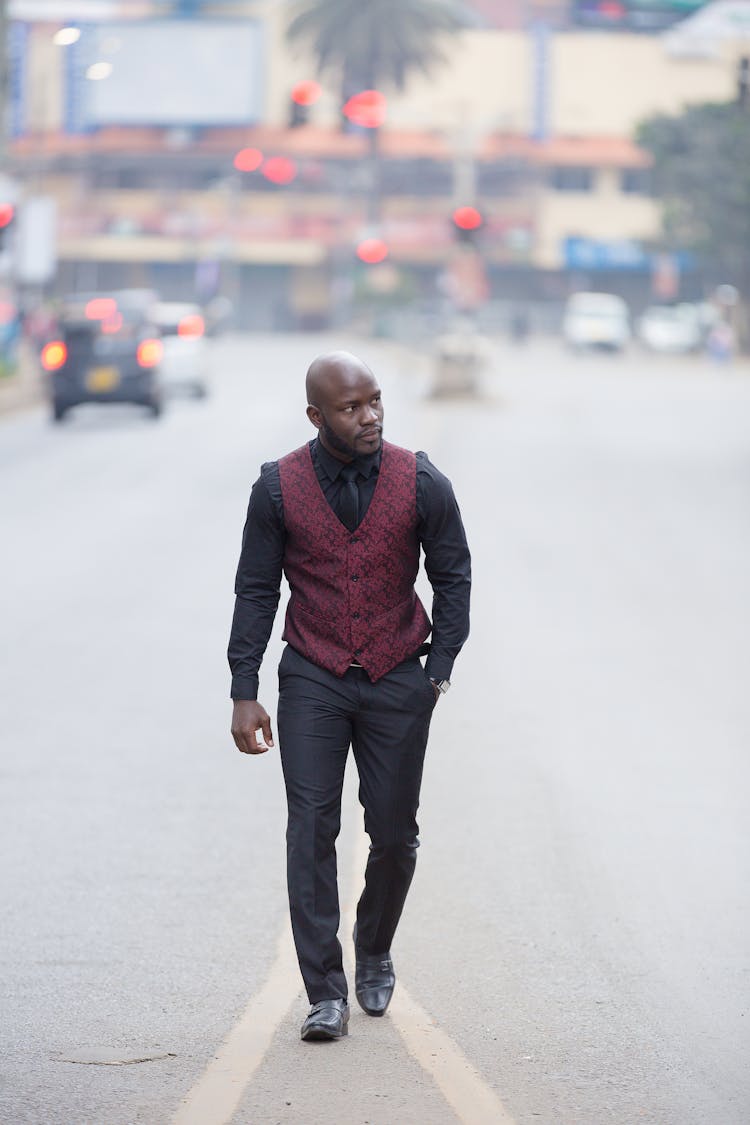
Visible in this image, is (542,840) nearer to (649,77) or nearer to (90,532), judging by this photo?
(90,532)

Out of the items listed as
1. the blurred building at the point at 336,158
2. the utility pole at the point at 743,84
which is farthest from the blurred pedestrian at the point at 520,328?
the utility pole at the point at 743,84

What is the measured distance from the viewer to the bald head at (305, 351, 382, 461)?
16.4 ft

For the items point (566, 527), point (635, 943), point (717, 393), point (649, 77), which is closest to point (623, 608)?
point (566, 527)

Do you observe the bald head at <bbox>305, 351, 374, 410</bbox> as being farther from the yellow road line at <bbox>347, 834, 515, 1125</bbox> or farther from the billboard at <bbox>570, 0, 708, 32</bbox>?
the billboard at <bbox>570, 0, 708, 32</bbox>

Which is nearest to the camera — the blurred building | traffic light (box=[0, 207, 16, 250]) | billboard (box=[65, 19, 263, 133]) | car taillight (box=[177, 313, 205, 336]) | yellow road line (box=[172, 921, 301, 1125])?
yellow road line (box=[172, 921, 301, 1125])

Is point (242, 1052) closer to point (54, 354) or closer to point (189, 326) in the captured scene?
point (54, 354)

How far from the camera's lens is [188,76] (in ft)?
282

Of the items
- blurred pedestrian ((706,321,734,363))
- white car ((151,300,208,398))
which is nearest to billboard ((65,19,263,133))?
blurred pedestrian ((706,321,734,363))

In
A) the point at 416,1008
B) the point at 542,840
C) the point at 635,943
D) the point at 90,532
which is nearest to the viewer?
the point at 416,1008

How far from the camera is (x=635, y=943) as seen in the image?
6.29 metres

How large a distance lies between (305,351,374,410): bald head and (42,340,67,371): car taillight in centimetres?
2538

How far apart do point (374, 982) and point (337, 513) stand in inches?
51.3

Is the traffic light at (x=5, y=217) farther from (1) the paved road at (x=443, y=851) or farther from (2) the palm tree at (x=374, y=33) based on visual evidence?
(2) the palm tree at (x=374, y=33)

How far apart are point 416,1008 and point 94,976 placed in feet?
3.24
